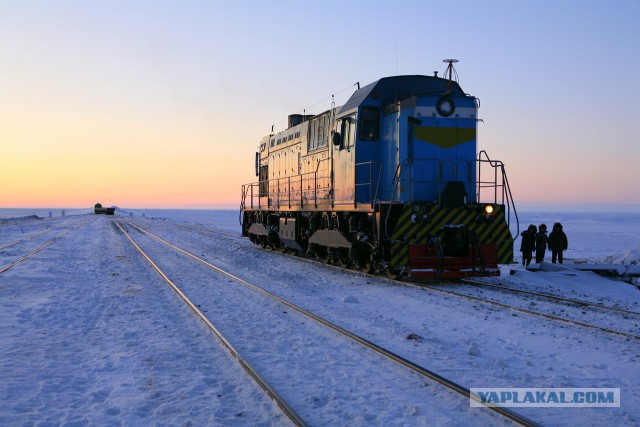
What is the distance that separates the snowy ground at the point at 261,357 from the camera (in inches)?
161

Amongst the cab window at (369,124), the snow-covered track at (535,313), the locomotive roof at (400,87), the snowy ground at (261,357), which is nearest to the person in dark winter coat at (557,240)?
the snowy ground at (261,357)

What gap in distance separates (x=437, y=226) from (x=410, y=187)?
1.07 meters

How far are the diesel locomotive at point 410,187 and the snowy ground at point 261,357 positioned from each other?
1011 mm

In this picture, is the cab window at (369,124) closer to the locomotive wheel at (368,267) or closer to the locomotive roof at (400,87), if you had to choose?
the locomotive roof at (400,87)

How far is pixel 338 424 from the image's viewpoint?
3875 millimetres

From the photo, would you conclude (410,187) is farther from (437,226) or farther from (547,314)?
(547,314)

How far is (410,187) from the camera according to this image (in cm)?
1120

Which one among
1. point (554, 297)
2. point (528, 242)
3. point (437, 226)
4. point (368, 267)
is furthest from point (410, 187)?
point (528, 242)

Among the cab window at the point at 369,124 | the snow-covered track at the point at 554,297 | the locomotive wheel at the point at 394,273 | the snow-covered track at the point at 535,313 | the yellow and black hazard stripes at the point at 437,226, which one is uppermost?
the cab window at the point at 369,124

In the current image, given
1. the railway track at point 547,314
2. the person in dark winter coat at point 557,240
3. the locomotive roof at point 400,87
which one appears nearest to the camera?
the railway track at point 547,314

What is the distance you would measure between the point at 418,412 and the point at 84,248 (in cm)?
1941

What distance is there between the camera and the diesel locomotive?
10.6 m

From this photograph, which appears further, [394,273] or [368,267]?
[368,267]

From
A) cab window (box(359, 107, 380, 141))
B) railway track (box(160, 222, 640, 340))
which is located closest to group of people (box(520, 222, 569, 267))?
railway track (box(160, 222, 640, 340))
